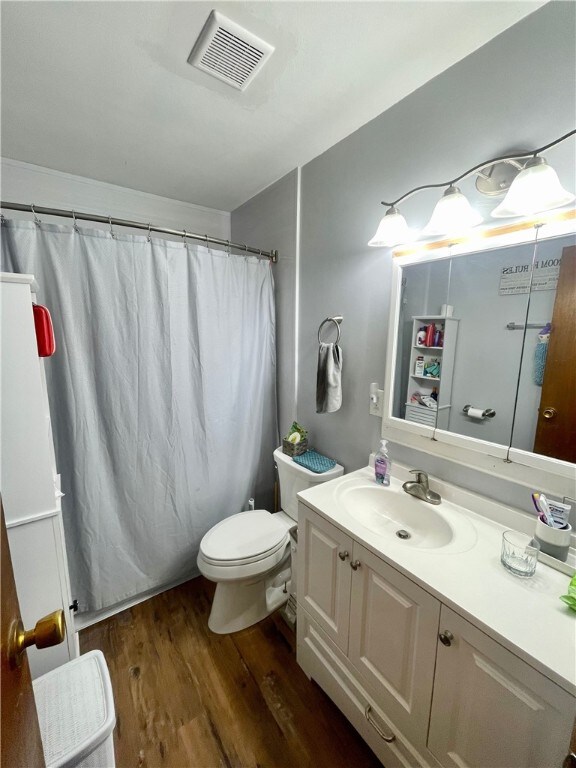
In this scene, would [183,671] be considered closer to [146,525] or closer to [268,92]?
[146,525]

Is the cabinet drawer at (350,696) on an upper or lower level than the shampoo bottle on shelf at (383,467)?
lower

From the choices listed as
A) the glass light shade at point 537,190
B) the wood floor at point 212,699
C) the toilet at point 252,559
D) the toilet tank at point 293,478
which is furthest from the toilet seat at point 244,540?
the glass light shade at point 537,190

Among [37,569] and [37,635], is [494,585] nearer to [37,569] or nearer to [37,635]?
[37,635]

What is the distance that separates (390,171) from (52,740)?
219cm

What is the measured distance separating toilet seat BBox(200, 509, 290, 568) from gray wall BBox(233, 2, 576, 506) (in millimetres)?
506

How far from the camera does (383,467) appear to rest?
4.11 ft

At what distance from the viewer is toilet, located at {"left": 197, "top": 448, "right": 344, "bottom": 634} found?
142 cm

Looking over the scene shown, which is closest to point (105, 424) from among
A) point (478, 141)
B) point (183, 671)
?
point (183, 671)

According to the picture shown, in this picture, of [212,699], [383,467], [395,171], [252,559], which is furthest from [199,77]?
[212,699]

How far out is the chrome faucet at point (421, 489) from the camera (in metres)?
1.14

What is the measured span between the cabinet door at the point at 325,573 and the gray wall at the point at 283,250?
0.85m

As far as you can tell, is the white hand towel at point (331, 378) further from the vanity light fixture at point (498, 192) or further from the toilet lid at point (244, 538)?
the toilet lid at point (244, 538)

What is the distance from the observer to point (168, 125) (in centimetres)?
134

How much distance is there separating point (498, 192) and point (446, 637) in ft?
4.17
